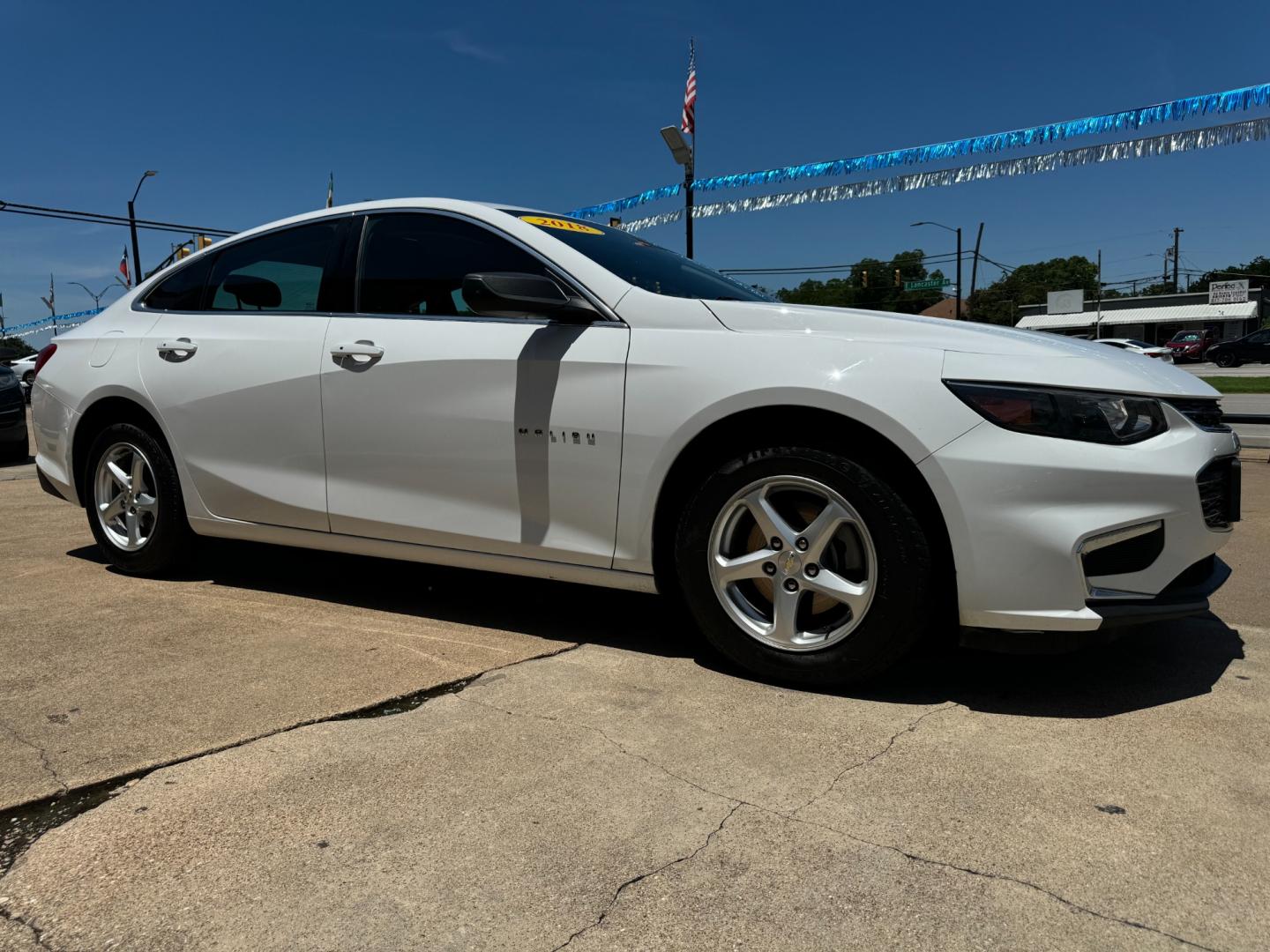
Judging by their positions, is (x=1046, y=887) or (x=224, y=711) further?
(x=224, y=711)

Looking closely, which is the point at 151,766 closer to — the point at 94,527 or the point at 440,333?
the point at 440,333

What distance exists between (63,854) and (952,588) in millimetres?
2179

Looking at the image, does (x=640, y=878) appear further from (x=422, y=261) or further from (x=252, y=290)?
(x=252, y=290)

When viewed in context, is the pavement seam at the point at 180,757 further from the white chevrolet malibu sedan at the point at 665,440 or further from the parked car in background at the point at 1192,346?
the parked car in background at the point at 1192,346

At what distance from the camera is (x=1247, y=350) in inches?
1494

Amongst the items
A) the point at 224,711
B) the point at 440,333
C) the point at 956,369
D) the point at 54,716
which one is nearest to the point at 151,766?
the point at 224,711

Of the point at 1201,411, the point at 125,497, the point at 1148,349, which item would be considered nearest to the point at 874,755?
the point at 1201,411

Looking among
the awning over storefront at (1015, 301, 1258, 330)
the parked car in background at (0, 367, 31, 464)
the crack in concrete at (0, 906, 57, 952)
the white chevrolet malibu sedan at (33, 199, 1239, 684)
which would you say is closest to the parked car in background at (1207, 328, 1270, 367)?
the awning over storefront at (1015, 301, 1258, 330)

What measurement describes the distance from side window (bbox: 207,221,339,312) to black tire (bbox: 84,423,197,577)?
675 mm

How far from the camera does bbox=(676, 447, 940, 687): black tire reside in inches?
99.7

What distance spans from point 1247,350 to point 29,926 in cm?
4505

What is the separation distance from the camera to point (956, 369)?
2.54m

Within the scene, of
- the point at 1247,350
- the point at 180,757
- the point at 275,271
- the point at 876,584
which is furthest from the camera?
the point at 1247,350

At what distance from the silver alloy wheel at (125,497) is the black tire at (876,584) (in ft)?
8.41
